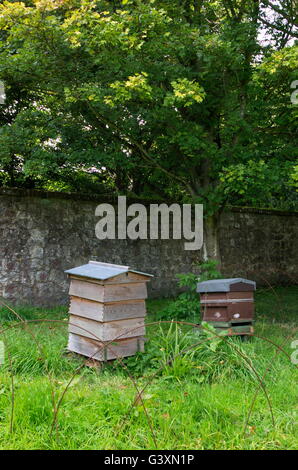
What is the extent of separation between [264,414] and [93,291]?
2020 millimetres

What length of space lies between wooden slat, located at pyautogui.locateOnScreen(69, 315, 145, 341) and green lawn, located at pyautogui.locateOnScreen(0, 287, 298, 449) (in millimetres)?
272

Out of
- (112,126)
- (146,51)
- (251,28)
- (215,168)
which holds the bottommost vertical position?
(215,168)

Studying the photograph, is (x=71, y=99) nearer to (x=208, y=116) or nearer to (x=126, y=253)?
(x=208, y=116)

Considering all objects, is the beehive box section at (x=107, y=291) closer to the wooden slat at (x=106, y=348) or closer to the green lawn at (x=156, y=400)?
the wooden slat at (x=106, y=348)

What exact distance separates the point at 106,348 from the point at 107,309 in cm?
39

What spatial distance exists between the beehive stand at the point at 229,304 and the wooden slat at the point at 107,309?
1057 millimetres

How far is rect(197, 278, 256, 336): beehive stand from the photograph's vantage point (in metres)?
4.96

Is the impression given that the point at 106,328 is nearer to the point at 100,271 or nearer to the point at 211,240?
the point at 100,271

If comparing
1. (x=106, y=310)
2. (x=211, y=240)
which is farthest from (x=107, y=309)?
(x=211, y=240)

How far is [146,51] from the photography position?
5516mm

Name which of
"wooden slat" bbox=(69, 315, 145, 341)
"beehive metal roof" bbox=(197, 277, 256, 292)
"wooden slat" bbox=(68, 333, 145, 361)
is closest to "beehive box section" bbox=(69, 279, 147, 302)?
"wooden slat" bbox=(69, 315, 145, 341)

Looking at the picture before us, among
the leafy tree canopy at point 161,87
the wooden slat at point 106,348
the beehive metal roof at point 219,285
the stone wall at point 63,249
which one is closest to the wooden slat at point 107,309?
the wooden slat at point 106,348

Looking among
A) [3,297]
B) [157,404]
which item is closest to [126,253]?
[3,297]
